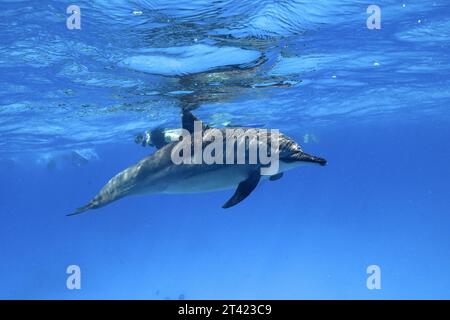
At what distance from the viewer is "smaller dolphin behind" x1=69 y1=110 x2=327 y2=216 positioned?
27.1 ft

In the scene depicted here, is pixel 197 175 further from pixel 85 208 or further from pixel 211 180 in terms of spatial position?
pixel 85 208

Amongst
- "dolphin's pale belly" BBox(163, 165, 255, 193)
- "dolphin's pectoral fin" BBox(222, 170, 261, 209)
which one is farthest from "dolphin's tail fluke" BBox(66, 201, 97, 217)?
"dolphin's pectoral fin" BBox(222, 170, 261, 209)

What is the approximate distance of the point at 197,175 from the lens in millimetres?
8648

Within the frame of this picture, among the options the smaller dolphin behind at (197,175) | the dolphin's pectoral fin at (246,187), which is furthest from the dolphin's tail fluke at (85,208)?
the dolphin's pectoral fin at (246,187)

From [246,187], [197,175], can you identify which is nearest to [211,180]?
[197,175]

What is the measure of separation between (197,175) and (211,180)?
0.96 feet

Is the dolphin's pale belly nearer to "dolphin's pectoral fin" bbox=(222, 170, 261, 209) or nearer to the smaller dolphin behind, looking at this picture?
the smaller dolphin behind

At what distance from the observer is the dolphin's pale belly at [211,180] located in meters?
8.45

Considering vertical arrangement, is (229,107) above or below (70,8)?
above

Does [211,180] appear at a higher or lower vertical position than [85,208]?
higher
